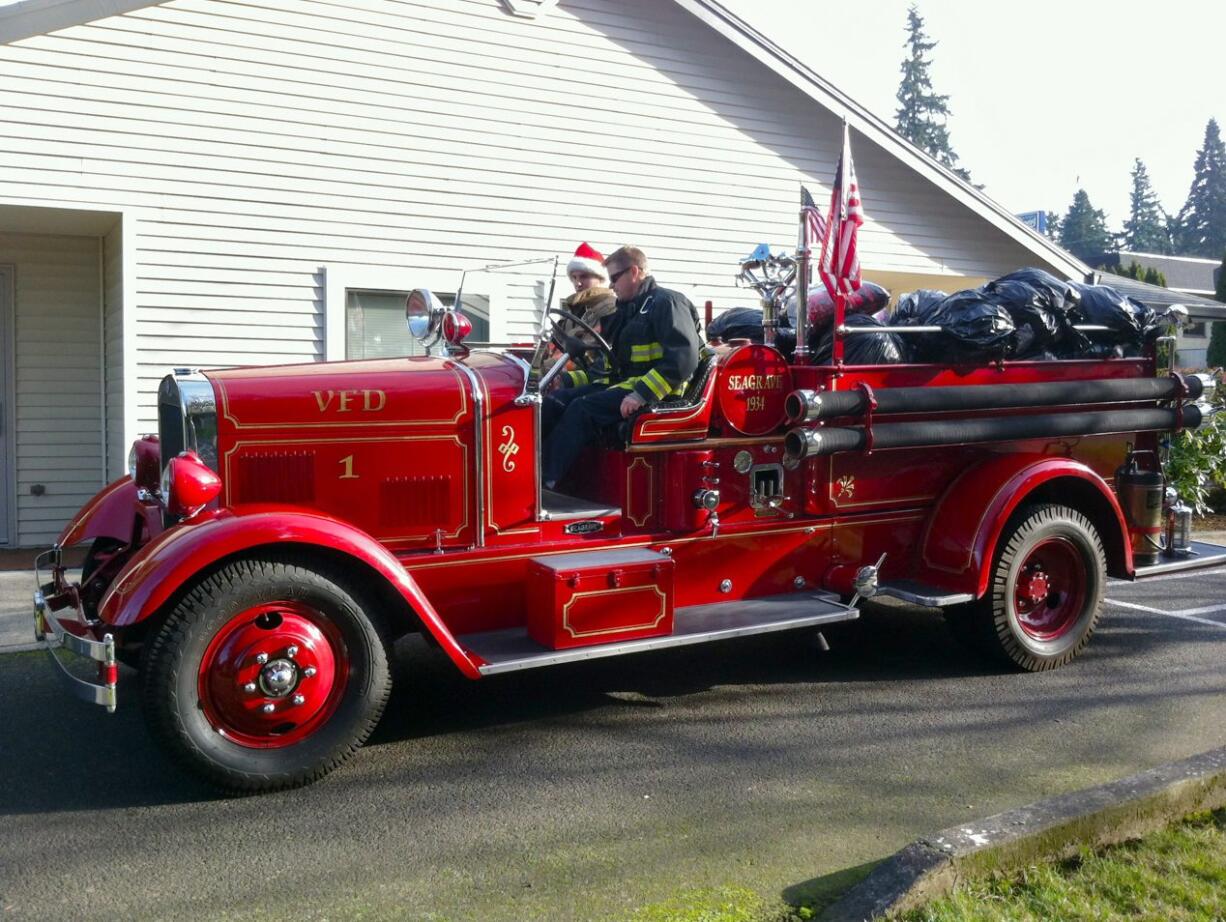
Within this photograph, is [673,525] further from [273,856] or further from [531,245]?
[531,245]

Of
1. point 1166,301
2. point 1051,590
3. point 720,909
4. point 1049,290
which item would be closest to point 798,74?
point 1049,290

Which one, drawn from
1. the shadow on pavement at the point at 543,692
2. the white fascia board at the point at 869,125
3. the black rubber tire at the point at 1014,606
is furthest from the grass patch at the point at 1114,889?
the white fascia board at the point at 869,125

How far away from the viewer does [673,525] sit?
5098 mm

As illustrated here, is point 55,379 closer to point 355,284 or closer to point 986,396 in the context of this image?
point 355,284

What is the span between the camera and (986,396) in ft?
18.3

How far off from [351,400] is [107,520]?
1349 mm

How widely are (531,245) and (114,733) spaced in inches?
233

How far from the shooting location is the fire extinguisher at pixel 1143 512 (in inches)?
241

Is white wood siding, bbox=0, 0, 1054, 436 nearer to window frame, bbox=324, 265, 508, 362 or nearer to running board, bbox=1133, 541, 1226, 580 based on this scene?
window frame, bbox=324, 265, 508, 362

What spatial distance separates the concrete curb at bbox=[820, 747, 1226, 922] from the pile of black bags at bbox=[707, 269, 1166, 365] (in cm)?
241

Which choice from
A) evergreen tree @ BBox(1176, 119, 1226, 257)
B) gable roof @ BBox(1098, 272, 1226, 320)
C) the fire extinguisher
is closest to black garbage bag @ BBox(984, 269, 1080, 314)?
the fire extinguisher

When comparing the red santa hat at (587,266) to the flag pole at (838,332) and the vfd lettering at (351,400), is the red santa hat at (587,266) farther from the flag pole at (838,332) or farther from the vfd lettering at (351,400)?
the vfd lettering at (351,400)

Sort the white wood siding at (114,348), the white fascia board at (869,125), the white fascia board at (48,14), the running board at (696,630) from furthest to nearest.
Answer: the white fascia board at (869,125) < the white wood siding at (114,348) < the white fascia board at (48,14) < the running board at (696,630)

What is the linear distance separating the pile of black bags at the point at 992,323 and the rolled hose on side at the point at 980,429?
0.37 metres
